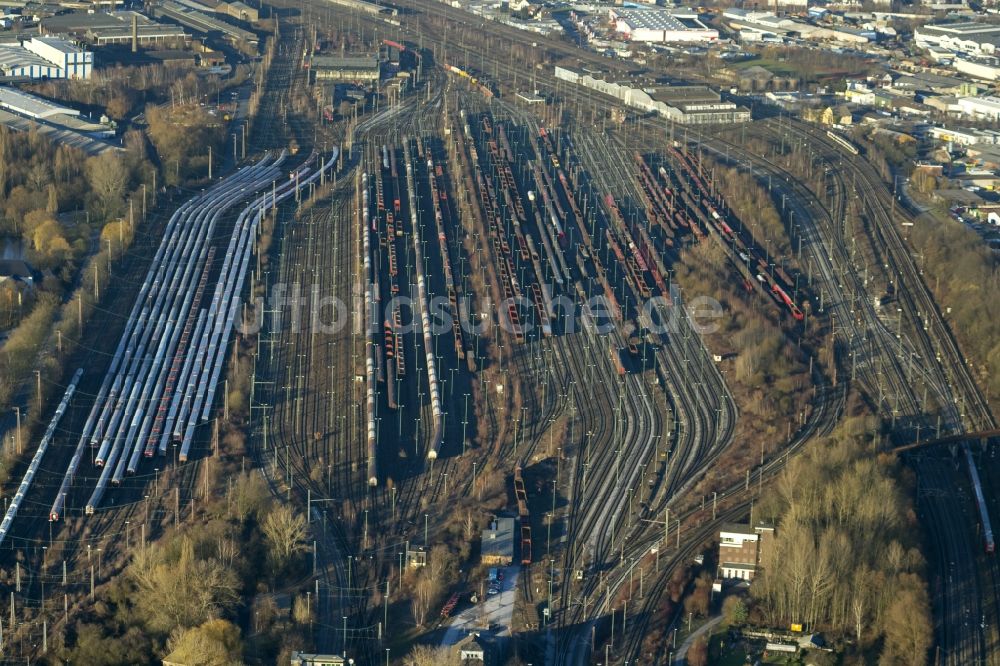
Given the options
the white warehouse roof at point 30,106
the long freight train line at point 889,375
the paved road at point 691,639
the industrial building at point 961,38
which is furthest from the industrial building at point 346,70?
the paved road at point 691,639

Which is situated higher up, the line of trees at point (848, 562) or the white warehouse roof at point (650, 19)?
the white warehouse roof at point (650, 19)

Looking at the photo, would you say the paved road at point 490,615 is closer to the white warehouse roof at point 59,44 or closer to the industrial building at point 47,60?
the industrial building at point 47,60

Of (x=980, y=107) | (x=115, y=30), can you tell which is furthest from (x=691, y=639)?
(x=115, y=30)

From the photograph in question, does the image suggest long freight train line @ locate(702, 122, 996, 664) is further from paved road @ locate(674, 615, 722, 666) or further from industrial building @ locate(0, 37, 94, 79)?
industrial building @ locate(0, 37, 94, 79)

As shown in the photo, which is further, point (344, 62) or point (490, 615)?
point (344, 62)

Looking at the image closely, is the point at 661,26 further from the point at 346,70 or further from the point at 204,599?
the point at 204,599

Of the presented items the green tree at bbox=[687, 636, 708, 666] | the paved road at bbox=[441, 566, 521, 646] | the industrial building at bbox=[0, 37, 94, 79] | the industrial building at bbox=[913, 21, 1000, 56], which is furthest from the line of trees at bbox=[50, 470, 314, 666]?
the industrial building at bbox=[913, 21, 1000, 56]

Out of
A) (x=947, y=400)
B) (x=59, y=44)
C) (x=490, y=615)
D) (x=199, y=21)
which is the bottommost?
(x=490, y=615)
